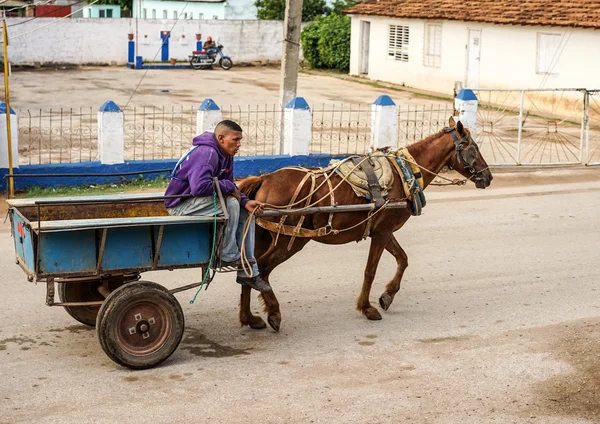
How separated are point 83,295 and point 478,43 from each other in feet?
78.7

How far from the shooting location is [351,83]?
34.3 meters

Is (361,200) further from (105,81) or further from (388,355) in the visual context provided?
(105,81)

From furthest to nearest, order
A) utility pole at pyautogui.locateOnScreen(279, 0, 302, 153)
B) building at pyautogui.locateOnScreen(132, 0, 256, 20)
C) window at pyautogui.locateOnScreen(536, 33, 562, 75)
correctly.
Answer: building at pyautogui.locateOnScreen(132, 0, 256, 20) < window at pyautogui.locateOnScreen(536, 33, 562, 75) < utility pole at pyautogui.locateOnScreen(279, 0, 302, 153)

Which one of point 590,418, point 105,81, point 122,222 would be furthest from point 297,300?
point 105,81

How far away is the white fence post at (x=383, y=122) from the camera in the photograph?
56.3 ft

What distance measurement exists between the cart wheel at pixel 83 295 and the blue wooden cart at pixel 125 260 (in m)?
0.22

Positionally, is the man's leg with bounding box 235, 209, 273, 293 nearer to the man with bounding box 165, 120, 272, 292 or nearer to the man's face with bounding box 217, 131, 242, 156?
the man with bounding box 165, 120, 272, 292

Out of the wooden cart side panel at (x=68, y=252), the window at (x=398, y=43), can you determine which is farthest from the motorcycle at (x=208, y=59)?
the wooden cart side panel at (x=68, y=252)

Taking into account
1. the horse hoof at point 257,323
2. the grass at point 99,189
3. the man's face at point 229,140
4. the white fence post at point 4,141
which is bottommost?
the horse hoof at point 257,323

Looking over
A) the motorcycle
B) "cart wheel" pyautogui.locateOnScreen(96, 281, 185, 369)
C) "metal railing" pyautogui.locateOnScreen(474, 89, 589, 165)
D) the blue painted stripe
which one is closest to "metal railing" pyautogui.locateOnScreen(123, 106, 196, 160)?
the blue painted stripe

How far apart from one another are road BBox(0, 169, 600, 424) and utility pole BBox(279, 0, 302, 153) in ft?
19.6

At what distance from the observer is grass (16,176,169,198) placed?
1427cm

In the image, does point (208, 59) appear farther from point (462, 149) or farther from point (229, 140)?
point (229, 140)

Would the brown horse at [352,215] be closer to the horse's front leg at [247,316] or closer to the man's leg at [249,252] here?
the horse's front leg at [247,316]
